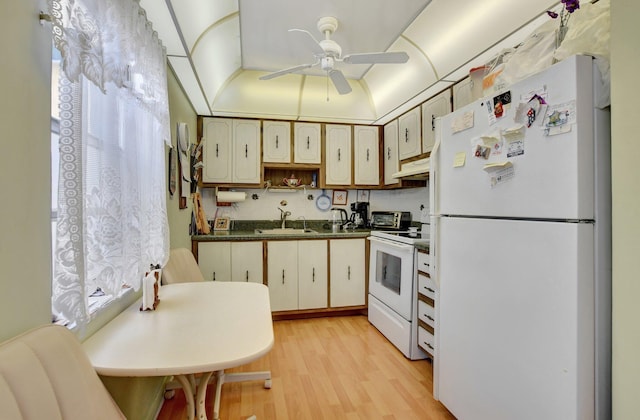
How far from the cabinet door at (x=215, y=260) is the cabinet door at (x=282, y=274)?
409 mm

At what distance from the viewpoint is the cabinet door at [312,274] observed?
3.22 metres

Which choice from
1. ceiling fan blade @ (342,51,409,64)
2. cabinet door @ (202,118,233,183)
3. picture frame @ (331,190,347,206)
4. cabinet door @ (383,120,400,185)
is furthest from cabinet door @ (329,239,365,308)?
ceiling fan blade @ (342,51,409,64)

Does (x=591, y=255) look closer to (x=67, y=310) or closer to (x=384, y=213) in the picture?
(x=67, y=310)

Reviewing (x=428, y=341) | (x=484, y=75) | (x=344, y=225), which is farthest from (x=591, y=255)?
(x=344, y=225)

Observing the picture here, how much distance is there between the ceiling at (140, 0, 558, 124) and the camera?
199 cm

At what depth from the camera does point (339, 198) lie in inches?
155

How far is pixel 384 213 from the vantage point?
3686 mm

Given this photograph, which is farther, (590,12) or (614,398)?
(590,12)

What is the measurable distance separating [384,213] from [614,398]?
9.05 ft

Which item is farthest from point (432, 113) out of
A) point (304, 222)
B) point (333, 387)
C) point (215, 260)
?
point (215, 260)

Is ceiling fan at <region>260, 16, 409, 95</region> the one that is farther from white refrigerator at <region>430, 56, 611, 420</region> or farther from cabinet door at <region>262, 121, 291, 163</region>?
cabinet door at <region>262, 121, 291, 163</region>

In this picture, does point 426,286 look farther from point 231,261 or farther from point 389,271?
point 231,261

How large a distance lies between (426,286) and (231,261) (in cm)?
188

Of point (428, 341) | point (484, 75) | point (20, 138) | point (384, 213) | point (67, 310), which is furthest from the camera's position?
point (384, 213)
